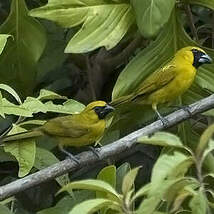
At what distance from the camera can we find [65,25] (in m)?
2.84

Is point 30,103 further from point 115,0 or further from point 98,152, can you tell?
point 115,0

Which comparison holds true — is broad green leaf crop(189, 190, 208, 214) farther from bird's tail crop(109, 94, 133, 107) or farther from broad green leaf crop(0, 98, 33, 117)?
bird's tail crop(109, 94, 133, 107)

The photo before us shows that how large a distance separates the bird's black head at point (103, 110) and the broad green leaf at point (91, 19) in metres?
0.29

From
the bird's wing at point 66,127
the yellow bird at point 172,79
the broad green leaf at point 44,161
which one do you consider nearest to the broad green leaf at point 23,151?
the broad green leaf at point 44,161

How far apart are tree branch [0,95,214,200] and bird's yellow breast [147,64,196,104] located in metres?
0.74

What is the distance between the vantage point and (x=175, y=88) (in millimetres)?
3297

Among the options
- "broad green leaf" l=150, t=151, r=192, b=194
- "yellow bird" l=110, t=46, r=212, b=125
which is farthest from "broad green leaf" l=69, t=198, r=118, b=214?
"yellow bird" l=110, t=46, r=212, b=125

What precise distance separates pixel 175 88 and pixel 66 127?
0.69m

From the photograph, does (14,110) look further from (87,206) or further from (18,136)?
(87,206)

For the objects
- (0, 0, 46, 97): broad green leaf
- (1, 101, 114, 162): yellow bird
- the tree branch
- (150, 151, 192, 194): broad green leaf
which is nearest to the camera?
(150, 151, 192, 194): broad green leaf

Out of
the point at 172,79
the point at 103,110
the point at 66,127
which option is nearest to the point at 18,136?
the point at 66,127

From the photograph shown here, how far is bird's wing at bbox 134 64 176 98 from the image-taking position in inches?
125

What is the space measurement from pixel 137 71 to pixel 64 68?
3.70 ft

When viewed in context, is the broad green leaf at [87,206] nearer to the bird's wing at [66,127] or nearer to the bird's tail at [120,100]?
the bird's wing at [66,127]
